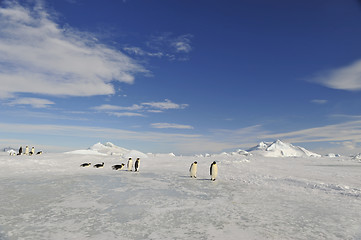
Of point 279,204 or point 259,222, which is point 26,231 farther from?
point 279,204

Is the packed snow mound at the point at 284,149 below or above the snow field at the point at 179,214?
above

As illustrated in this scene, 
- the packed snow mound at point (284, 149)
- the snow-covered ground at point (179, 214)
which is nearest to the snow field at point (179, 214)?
the snow-covered ground at point (179, 214)

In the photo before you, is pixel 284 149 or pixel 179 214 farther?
pixel 284 149

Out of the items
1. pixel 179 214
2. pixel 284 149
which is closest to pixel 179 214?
pixel 179 214

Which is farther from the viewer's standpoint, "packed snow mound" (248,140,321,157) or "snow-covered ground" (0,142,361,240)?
"packed snow mound" (248,140,321,157)

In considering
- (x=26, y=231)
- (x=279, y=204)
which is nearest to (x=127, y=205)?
(x=26, y=231)

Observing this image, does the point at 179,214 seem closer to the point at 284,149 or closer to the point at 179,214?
the point at 179,214

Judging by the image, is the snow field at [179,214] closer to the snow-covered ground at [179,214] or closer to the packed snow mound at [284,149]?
the snow-covered ground at [179,214]

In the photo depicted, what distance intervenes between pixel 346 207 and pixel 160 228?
6455 mm

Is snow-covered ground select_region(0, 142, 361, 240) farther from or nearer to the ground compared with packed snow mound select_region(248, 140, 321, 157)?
nearer to the ground

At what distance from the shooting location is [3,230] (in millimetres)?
5180

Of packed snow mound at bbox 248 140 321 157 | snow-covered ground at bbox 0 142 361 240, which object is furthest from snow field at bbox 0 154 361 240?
packed snow mound at bbox 248 140 321 157

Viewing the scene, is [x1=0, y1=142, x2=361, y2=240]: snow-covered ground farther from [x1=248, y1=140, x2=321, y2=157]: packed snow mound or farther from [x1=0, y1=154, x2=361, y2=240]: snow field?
[x1=248, y1=140, x2=321, y2=157]: packed snow mound

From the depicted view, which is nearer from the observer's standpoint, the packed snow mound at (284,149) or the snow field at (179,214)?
the snow field at (179,214)
